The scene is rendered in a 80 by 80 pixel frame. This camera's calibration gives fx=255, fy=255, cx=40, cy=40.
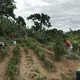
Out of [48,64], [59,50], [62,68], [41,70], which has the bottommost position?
[62,68]

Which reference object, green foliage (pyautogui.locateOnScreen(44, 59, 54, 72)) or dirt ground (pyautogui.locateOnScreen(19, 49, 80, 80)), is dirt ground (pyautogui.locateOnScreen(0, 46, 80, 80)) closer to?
dirt ground (pyautogui.locateOnScreen(19, 49, 80, 80))

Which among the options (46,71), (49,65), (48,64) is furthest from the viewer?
(48,64)

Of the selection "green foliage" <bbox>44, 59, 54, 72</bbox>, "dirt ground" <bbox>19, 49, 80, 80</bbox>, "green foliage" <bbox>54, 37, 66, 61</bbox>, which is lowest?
"dirt ground" <bbox>19, 49, 80, 80</bbox>

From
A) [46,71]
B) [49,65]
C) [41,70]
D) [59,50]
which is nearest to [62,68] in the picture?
[49,65]

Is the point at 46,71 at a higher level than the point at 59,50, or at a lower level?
lower

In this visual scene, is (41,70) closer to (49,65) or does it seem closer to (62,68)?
(49,65)

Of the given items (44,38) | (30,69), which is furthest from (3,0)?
(30,69)

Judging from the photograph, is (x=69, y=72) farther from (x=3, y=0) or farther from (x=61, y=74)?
(x=3, y=0)

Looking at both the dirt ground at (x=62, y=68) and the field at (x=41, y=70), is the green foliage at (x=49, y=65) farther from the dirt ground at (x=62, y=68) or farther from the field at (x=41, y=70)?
the dirt ground at (x=62, y=68)

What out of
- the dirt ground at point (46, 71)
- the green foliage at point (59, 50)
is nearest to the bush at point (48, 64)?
the dirt ground at point (46, 71)

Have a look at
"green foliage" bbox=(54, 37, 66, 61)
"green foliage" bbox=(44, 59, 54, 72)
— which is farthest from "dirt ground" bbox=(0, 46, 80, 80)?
"green foliage" bbox=(54, 37, 66, 61)

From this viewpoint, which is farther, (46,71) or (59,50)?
(59,50)

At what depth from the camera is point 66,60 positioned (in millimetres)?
16797

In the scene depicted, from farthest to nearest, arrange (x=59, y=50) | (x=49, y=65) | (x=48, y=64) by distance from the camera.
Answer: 1. (x=59, y=50)
2. (x=48, y=64)
3. (x=49, y=65)
